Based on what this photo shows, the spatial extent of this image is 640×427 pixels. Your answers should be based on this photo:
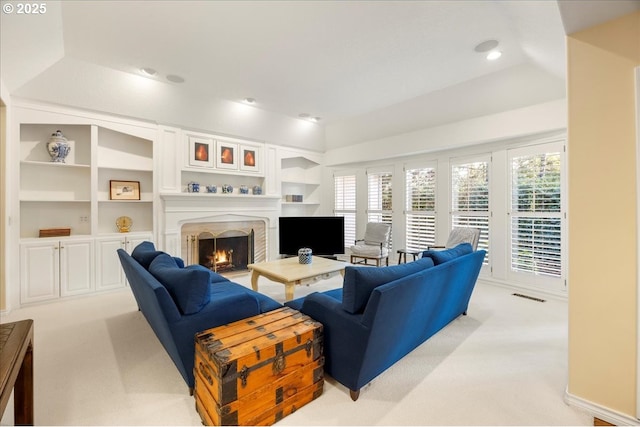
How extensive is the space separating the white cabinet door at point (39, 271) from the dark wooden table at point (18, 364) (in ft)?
10.0

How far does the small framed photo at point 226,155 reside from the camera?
5.39 meters

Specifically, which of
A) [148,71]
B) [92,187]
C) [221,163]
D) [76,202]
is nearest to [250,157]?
[221,163]

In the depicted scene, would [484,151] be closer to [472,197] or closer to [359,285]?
[472,197]

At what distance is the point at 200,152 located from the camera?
5.17m

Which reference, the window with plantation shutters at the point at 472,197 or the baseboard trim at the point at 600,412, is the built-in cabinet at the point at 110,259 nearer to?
the baseboard trim at the point at 600,412

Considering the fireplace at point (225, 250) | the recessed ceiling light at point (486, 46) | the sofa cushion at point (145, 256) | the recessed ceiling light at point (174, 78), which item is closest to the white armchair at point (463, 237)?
the recessed ceiling light at point (486, 46)

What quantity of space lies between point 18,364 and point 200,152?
14.4ft

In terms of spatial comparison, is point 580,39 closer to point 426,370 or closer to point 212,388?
point 426,370

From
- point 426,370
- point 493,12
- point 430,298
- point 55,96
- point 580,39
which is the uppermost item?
point 493,12

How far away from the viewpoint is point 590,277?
5.96 feet

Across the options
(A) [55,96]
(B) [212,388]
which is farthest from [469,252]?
(A) [55,96]

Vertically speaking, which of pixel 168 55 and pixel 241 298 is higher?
pixel 168 55

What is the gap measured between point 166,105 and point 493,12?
458 cm

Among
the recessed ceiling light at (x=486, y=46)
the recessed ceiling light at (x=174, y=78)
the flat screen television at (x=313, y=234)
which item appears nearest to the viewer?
the recessed ceiling light at (x=486, y=46)
